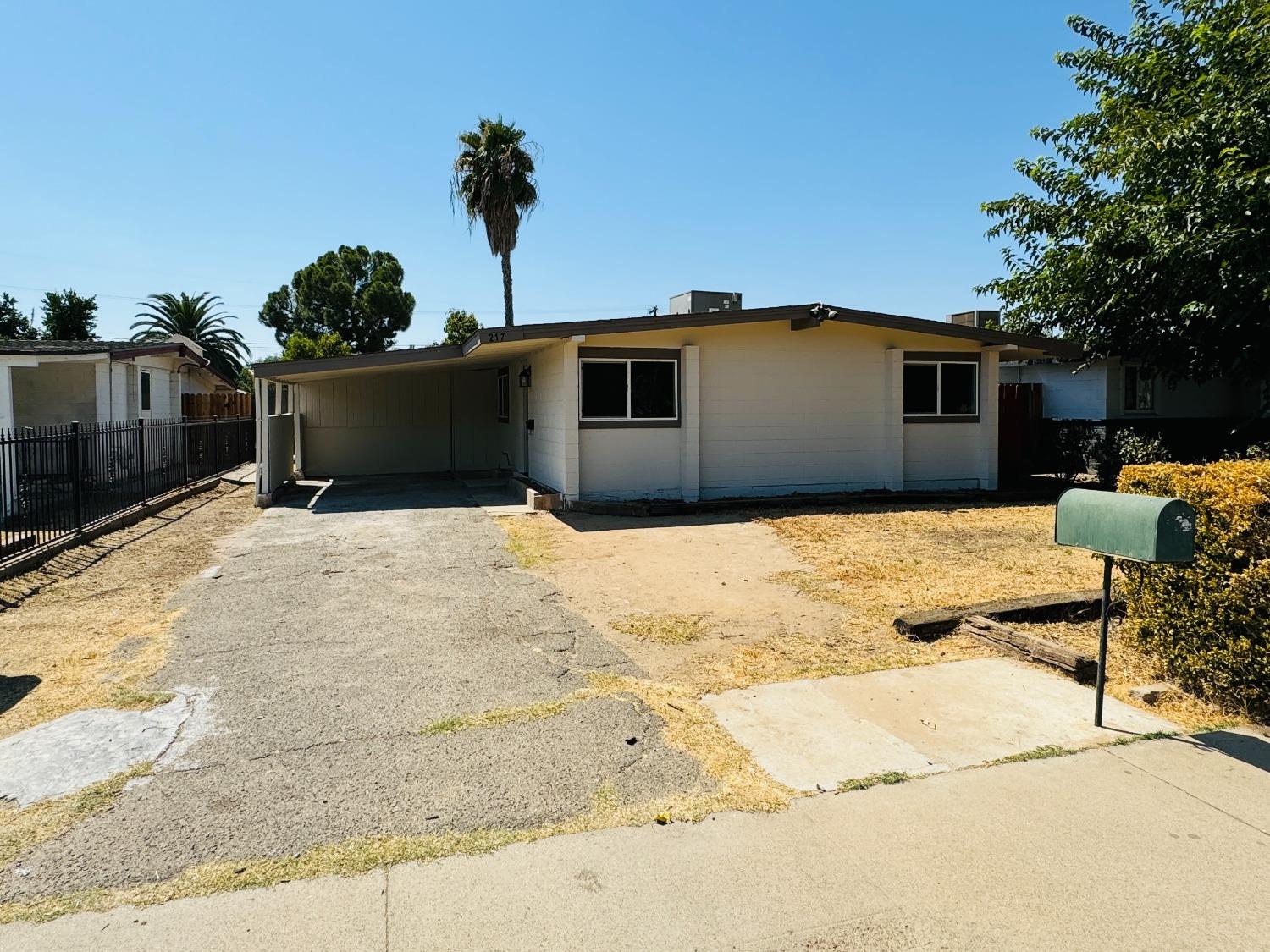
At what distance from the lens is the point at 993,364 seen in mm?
14125

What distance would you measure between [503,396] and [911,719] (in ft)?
48.2

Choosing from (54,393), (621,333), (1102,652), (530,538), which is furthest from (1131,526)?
(54,393)

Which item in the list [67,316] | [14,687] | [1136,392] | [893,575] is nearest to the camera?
[14,687]

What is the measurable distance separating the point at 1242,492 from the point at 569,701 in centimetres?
375

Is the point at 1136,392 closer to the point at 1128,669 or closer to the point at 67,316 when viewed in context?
the point at 1128,669

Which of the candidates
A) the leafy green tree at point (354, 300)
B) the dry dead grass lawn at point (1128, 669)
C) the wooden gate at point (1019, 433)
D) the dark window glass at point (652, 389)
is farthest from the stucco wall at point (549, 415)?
the leafy green tree at point (354, 300)

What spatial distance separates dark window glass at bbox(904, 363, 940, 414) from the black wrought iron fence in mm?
11786

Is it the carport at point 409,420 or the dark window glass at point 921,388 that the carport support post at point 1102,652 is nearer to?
the dark window glass at point 921,388

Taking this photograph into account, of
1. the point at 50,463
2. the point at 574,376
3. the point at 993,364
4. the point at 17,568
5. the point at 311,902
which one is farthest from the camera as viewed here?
Answer: the point at 993,364

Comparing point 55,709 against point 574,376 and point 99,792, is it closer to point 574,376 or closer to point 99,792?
point 99,792

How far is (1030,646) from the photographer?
5.39m

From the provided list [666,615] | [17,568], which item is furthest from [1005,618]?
[17,568]

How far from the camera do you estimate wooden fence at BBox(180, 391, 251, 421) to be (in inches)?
853

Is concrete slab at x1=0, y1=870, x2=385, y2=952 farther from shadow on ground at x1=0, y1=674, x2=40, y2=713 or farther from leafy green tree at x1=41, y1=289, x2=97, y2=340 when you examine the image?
leafy green tree at x1=41, y1=289, x2=97, y2=340
